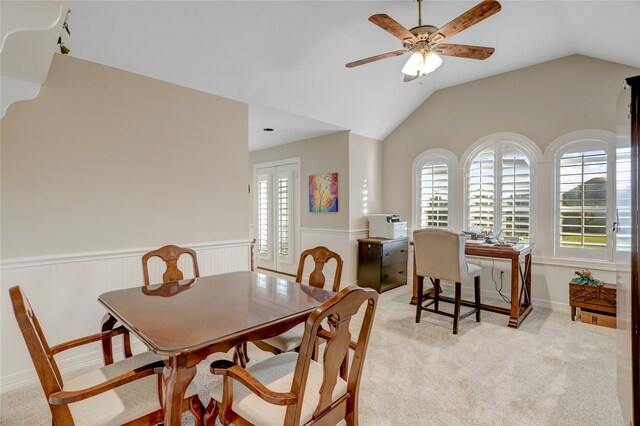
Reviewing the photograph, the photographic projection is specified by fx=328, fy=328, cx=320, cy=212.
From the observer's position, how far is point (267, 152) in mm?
6434

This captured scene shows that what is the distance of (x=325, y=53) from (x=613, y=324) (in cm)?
407

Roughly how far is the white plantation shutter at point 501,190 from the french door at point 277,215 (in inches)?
113

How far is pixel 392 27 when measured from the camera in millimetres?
2379

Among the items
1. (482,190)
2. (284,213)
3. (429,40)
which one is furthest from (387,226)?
(429,40)

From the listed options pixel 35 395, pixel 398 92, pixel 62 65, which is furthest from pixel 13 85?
pixel 398 92

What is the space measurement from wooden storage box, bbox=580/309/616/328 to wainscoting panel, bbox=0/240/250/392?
442cm

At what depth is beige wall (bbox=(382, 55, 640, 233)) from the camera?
3.74 metres

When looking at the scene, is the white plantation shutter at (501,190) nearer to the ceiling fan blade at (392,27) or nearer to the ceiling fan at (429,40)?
the ceiling fan at (429,40)

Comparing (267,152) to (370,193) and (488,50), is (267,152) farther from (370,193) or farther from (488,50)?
(488,50)

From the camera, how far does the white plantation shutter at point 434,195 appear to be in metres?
4.92

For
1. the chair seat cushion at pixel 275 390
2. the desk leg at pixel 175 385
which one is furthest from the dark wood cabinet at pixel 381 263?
the desk leg at pixel 175 385

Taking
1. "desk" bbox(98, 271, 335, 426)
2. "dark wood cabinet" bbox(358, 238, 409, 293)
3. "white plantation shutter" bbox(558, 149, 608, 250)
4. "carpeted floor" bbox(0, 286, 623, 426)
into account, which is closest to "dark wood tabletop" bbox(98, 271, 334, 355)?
"desk" bbox(98, 271, 335, 426)

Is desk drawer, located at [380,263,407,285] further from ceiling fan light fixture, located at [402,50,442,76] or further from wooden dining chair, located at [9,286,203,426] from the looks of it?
wooden dining chair, located at [9,286,203,426]

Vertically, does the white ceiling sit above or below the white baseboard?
above
